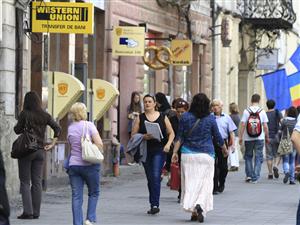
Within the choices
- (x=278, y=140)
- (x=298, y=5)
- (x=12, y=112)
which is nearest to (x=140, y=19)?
(x=278, y=140)

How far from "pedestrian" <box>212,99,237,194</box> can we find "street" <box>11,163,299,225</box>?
24cm

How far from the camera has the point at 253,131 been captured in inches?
907

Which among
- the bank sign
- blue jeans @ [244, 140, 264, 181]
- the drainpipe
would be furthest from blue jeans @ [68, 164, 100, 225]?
the drainpipe

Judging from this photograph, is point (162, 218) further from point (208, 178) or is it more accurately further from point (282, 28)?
point (282, 28)

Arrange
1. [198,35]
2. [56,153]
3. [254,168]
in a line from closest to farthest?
[56,153] < [254,168] < [198,35]

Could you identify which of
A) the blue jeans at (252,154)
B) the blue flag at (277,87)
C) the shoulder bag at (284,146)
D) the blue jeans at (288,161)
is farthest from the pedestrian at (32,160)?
the blue flag at (277,87)

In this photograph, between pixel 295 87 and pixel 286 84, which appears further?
pixel 286 84

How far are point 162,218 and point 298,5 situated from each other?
4208 cm

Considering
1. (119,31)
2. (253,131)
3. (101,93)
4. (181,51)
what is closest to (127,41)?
(119,31)

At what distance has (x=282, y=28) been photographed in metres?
41.6

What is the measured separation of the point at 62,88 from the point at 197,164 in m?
5.61

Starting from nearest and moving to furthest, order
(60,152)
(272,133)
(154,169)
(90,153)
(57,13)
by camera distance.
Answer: (90,153), (154,169), (57,13), (60,152), (272,133)

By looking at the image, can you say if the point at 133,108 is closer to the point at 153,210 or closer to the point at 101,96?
the point at 101,96

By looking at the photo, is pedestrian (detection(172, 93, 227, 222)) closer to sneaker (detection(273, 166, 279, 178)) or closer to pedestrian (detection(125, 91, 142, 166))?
sneaker (detection(273, 166, 279, 178))
